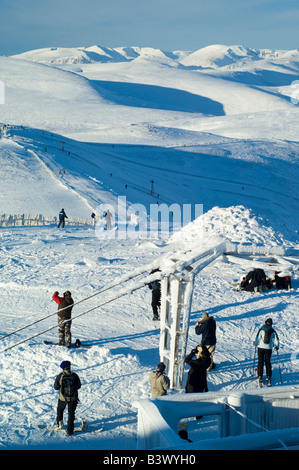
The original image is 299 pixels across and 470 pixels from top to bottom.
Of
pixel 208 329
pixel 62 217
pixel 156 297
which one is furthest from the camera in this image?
pixel 62 217

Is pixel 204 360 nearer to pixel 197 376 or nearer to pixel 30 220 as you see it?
pixel 197 376

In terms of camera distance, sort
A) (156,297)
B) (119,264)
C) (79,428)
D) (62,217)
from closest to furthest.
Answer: (79,428) < (156,297) < (119,264) < (62,217)

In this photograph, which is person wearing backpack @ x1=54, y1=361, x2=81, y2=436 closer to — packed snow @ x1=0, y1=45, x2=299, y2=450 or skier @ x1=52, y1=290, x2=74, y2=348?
packed snow @ x1=0, y1=45, x2=299, y2=450

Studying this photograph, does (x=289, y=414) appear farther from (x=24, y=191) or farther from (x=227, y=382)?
(x=24, y=191)

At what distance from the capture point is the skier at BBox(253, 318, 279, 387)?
982cm

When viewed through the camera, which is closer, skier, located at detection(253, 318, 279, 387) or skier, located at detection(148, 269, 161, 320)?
skier, located at detection(253, 318, 279, 387)

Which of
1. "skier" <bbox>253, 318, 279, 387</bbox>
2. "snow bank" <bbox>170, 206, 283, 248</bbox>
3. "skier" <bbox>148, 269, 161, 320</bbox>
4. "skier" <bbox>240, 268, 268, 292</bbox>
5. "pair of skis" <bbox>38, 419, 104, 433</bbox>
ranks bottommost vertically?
"pair of skis" <bbox>38, 419, 104, 433</bbox>

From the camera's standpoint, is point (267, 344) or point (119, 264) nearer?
point (267, 344)

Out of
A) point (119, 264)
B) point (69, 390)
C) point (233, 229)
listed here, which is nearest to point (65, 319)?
point (69, 390)

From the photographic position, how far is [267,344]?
9.86 metres

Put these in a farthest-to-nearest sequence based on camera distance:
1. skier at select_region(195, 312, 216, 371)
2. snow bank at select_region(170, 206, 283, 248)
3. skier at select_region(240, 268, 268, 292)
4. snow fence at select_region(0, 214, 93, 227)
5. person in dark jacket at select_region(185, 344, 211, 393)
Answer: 1. snow fence at select_region(0, 214, 93, 227)
2. snow bank at select_region(170, 206, 283, 248)
3. skier at select_region(240, 268, 268, 292)
4. skier at select_region(195, 312, 216, 371)
5. person in dark jacket at select_region(185, 344, 211, 393)

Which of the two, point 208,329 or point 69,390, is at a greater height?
point 208,329

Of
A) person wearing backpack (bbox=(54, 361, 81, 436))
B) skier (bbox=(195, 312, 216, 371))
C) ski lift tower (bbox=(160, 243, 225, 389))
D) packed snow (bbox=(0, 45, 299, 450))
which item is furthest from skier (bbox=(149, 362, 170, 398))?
skier (bbox=(195, 312, 216, 371))

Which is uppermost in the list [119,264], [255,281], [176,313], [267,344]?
[119,264]
